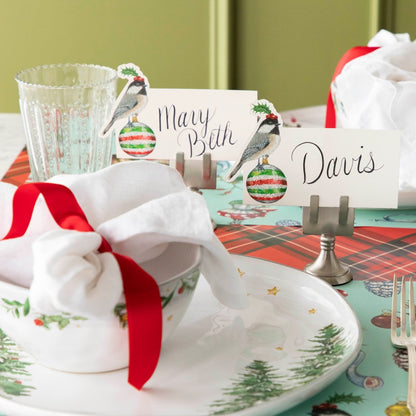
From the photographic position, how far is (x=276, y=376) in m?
0.64

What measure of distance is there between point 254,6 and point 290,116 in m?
1.54

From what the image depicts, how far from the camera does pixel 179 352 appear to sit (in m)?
0.68

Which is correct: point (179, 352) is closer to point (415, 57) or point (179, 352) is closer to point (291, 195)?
point (291, 195)

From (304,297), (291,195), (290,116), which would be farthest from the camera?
(290,116)

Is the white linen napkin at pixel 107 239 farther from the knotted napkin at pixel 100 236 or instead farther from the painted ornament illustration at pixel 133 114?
the painted ornament illustration at pixel 133 114

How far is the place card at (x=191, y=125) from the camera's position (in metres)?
1.02

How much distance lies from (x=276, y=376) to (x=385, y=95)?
58cm

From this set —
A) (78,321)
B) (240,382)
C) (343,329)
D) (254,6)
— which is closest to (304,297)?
(343,329)

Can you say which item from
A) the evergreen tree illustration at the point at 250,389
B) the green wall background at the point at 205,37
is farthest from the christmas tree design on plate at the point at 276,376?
the green wall background at the point at 205,37

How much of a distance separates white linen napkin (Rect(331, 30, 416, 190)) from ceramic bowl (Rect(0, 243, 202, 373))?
536 mm

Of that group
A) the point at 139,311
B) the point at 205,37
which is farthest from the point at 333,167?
the point at 205,37

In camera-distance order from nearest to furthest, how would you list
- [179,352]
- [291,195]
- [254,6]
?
[179,352] → [291,195] → [254,6]

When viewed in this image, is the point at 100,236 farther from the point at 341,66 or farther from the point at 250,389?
the point at 341,66

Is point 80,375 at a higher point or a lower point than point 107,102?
lower
